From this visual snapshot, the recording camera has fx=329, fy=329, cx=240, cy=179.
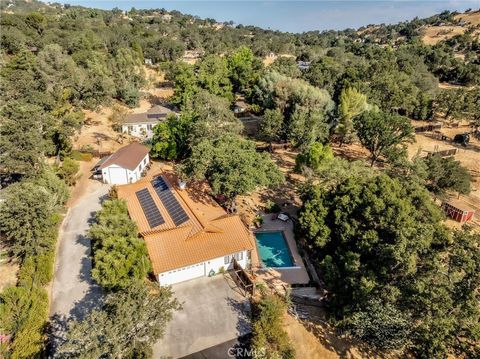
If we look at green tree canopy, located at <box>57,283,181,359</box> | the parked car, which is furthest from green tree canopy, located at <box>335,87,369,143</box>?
green tree canopy, located at <box>57,283,181,359</box>

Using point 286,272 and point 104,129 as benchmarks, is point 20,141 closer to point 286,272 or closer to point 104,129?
point 104,129

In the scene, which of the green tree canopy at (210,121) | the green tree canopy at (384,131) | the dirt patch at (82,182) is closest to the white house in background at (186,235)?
the dirt patch at (82,182)

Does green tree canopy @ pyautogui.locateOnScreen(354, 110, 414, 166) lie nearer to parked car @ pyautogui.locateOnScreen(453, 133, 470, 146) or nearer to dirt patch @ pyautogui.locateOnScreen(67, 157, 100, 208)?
parked car @ pyautogui.locateOnScreen(453, 133, 470, 146)

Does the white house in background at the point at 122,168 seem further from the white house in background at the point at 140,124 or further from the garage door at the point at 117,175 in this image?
the white house in background at the point at 140,124

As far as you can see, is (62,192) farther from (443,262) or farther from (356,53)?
(356,53)

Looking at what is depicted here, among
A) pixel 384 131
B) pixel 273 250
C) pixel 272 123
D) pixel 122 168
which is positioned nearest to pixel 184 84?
pixel 272 123

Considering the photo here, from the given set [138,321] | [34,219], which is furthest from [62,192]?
[138,321]
